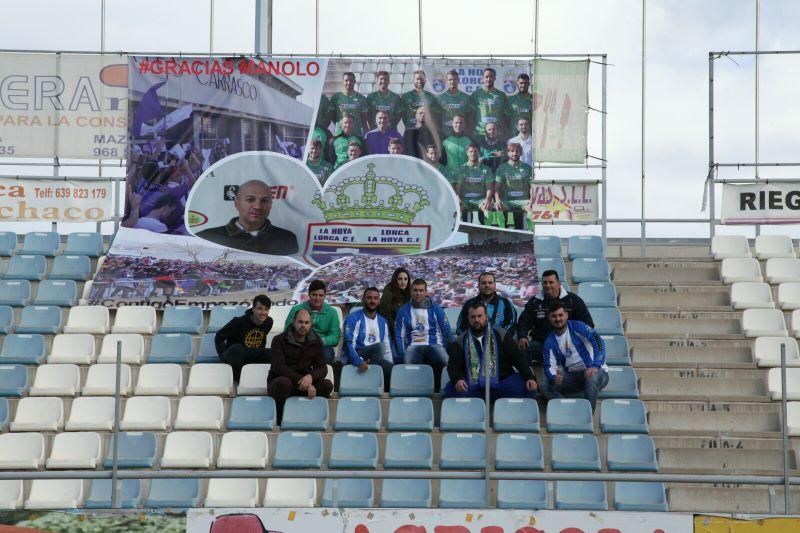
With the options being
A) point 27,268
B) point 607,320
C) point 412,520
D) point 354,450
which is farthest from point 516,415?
point 27,268

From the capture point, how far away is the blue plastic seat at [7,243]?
1391cm

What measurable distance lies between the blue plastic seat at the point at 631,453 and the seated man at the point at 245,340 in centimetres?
334

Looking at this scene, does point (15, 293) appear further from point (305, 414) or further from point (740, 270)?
point (740, 270)

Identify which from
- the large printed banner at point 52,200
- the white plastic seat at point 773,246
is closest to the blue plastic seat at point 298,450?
the large printed banner at point 52,200

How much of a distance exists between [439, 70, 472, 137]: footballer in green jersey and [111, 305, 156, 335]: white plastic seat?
3.66 m

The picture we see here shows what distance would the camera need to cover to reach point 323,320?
11828 mm

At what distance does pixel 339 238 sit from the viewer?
13.7 metres

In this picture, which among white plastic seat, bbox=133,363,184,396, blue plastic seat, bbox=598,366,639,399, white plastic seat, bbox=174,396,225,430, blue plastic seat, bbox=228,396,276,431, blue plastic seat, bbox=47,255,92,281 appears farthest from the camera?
blue plastic seat, bbox=47,255,92,281

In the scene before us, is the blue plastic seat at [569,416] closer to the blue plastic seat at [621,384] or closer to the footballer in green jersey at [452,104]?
the blue plastic seat at [621,384]

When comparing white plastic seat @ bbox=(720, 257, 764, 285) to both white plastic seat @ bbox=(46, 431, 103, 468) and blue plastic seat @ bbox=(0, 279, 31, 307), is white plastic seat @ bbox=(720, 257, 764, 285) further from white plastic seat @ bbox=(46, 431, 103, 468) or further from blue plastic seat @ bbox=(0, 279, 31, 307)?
blue plastic seat @ bbox=(0, 279, 31, 307)

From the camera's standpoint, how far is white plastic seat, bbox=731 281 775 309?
42.2ft

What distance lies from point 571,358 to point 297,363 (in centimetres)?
237

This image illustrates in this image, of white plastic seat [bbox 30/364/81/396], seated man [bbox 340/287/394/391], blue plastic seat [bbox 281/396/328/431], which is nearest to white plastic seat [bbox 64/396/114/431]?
white plastic seat [bbox 30/364/81/396]

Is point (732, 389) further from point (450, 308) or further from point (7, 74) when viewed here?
point (7, 74)
